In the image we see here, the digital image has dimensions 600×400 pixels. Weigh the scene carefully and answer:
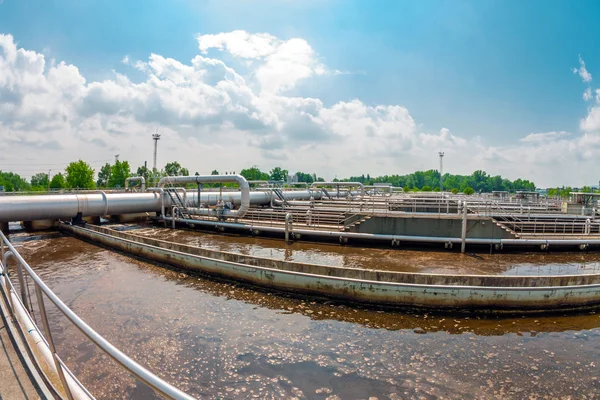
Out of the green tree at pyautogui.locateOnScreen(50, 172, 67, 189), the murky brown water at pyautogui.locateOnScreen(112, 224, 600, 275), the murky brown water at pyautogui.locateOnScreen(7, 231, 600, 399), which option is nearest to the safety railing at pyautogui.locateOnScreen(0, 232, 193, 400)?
the murky brown water at pyautogui.locateOnScreen(7, 231, 600, 399)

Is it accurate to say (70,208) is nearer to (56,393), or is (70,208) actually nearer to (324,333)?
(324,333)

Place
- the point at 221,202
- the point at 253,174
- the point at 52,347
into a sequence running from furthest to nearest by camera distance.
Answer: the point at 253,174, the point at 221,202, the point at 52,347

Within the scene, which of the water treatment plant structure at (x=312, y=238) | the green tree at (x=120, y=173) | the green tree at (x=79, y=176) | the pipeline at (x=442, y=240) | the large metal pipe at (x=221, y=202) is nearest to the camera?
the water treatment plant structure at (x=312, y=238)

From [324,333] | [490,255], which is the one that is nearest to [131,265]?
[324,333]

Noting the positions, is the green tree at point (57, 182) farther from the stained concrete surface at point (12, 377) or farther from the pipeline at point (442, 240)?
the stained concrete surface at point (12, 377)

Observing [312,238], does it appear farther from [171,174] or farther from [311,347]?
[171,174]

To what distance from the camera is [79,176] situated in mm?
56938

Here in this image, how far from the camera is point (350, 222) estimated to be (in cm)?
1938

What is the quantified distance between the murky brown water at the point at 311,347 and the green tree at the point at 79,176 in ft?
179

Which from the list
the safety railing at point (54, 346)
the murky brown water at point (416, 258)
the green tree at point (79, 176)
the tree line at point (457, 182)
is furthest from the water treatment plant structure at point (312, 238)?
the tree line at point (457, 182)

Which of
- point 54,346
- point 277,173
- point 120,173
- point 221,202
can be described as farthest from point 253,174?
point 54,346

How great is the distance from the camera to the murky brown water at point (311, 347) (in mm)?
5996

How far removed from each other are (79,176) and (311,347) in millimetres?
63001

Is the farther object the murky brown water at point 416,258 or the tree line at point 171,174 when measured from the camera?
the tree line at point 171,174
